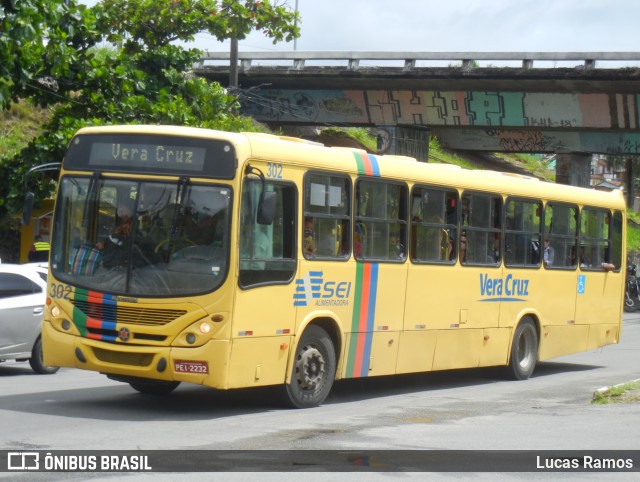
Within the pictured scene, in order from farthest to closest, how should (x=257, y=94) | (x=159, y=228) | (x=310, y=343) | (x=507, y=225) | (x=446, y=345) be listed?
1. (x=257, y=94)
2. (x=507, y=225)
3. (x=446, y=345)
4. (x=310, y=343)
5. (x=159, y=228)

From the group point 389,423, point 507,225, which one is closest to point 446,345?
point 507,225

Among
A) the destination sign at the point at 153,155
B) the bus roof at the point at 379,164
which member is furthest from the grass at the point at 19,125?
the destination sign at the point at 153,155

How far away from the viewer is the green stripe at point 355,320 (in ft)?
44.0

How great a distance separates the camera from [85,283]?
39.0 ft

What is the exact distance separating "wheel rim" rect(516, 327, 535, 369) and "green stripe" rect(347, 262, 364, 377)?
4846 millimetres

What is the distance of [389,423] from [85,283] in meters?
3.43

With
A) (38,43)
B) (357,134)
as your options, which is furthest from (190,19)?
(357,134)

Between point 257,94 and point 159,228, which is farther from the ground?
point 257,94

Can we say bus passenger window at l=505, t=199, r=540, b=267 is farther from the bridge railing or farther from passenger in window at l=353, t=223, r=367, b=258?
the bridge railing

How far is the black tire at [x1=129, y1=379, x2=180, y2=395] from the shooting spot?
1324 cm

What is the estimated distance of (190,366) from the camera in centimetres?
1134

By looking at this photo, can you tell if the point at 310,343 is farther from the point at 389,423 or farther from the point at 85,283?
the point at 85,283

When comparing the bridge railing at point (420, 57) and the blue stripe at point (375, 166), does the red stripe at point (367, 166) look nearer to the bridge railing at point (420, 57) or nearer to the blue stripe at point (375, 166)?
the blue stripe at point (375, 166)

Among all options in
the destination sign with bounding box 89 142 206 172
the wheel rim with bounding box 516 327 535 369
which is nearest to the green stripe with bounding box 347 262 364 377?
the destination sign with bounding box 89 142 206 172
